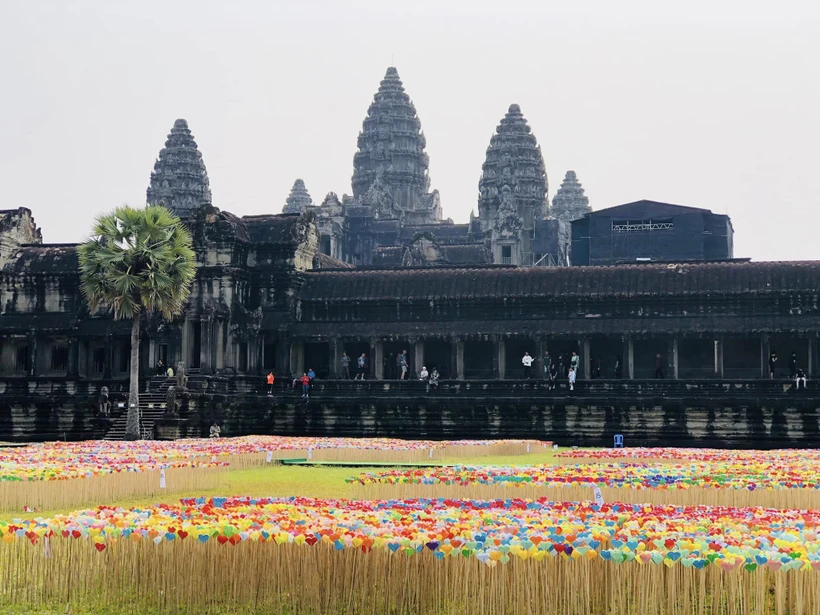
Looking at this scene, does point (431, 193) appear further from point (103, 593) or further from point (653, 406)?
point (103, 593)

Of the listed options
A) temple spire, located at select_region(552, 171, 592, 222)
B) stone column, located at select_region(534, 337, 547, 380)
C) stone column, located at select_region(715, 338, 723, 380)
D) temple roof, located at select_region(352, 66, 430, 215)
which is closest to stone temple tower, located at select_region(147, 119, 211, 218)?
temple roof, located at select_region(352, 66, 430, 215)

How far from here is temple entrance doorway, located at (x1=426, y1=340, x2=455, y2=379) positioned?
56.4 m

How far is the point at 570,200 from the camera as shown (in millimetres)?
128625

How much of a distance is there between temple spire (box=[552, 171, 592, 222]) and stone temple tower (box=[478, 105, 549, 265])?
71.2 feet

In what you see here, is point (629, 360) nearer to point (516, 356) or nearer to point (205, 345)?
point (516, 356)

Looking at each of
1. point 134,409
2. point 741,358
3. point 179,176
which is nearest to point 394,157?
point 179,176

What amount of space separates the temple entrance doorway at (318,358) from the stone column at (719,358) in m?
17.5

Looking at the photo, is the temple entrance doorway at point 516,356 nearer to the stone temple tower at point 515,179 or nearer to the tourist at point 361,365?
the tourist at point 361,365

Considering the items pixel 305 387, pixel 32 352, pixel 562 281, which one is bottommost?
pixel 305 387

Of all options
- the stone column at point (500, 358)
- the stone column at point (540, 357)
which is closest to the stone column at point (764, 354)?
the stone column at point (540, 357)

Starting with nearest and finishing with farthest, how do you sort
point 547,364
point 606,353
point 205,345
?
point 547,364
point 205,345
point 606,353

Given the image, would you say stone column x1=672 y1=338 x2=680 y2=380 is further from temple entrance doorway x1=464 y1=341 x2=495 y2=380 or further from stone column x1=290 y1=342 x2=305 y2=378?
stone column x1=290 y1=342 x2=305 y2=378

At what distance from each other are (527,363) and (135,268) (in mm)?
16125

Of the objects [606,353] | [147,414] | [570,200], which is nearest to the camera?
[147,414]
